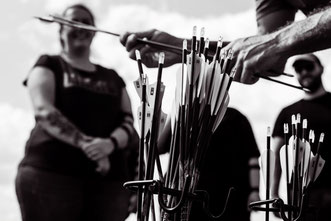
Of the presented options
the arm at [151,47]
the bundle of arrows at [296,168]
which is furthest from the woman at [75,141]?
the bundle of arrows at [296,168]

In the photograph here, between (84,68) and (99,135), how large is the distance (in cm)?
33

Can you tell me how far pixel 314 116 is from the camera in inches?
144

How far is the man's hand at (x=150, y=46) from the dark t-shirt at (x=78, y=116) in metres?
1.38

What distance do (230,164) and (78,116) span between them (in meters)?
0.73

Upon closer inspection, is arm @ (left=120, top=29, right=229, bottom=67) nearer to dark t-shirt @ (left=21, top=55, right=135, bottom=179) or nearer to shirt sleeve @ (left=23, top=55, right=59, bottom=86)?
dark t-shirt @ (left=21, top=55, right=135, bottom=179)

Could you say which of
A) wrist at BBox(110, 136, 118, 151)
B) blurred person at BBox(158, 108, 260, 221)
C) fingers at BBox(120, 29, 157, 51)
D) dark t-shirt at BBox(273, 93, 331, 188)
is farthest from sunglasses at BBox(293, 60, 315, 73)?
fingers at BBox(120, 29, 157, 51)

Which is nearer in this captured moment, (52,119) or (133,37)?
(133,37)

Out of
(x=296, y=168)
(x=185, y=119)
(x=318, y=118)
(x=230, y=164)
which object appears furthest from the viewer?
(x=318, y=118)

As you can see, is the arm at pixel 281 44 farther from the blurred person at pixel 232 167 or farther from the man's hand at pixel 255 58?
the blurred person at pixel 232 167

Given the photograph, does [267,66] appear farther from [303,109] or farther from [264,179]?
[303,109]

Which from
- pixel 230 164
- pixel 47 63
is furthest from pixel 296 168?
pixel 47 63

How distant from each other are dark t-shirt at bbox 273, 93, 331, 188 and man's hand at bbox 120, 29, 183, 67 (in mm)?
1557

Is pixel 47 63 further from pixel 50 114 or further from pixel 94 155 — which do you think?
pixel 94 155

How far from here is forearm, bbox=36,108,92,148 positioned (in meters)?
3.37
